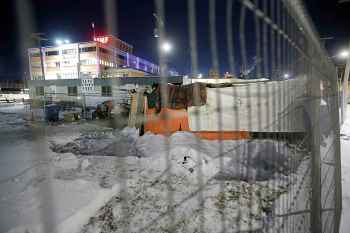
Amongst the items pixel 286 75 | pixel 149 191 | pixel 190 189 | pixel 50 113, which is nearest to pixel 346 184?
pixel 190 189

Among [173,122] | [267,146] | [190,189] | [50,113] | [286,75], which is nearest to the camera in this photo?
[286,75]

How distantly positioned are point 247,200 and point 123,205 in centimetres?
205

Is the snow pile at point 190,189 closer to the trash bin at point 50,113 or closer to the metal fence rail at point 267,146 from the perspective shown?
the metal fence rail at point 267,146

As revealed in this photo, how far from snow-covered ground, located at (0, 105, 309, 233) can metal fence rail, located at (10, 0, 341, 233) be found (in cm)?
2

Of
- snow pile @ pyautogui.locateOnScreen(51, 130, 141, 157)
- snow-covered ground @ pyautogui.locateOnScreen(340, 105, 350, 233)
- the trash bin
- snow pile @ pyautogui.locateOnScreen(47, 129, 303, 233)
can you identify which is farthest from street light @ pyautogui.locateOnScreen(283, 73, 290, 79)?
the trash bin

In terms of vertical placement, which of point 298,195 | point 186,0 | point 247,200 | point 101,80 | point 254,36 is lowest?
point 247,200

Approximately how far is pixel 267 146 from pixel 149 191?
2.90m

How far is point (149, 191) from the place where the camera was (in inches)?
156

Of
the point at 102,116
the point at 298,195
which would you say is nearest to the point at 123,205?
the point at 298,195

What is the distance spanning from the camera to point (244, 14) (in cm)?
123

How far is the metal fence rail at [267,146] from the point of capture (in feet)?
4.30

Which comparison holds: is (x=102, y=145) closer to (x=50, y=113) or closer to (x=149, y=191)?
(x=149, y=191)

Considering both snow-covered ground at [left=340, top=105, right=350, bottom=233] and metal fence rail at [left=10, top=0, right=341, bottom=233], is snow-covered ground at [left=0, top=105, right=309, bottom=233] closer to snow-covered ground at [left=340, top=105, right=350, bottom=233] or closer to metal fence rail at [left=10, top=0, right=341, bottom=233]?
metal fence rail at [left=10, top=0, right=341, bottom=233]

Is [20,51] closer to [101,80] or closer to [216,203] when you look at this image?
[216,203]
